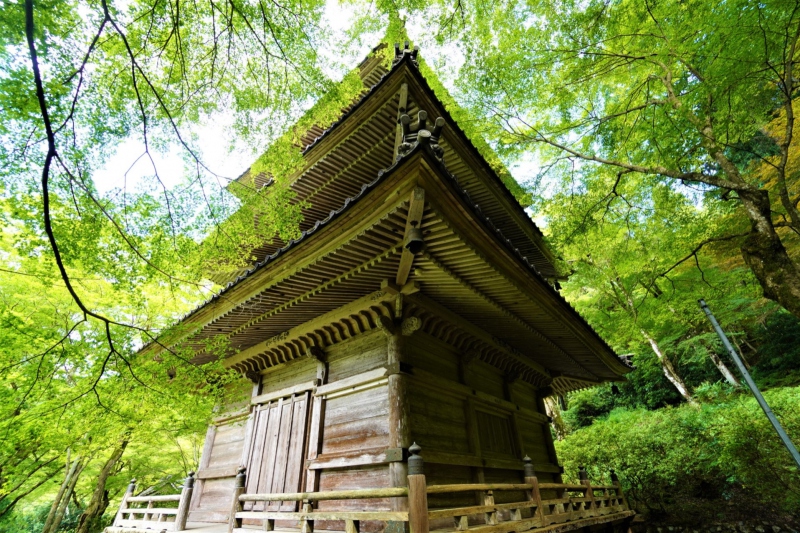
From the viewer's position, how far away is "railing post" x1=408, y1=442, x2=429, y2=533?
133 inches

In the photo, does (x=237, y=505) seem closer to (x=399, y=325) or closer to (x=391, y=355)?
(x=391, y=355)

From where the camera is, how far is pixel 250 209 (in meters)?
5.37

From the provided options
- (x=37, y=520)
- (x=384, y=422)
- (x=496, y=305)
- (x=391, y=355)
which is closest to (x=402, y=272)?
(x=391, y=355)

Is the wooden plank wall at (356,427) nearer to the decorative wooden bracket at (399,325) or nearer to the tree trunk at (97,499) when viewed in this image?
the decorative wooden bracket at (399,325)

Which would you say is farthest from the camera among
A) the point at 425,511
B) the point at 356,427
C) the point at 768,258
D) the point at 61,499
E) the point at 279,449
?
the point at 61,499

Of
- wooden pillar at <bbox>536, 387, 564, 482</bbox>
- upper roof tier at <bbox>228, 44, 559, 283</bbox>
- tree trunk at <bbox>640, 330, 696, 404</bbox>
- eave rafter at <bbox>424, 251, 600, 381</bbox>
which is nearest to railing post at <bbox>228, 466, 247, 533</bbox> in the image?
eave rafter at <bbox>424, 251, 600, 381</bbox>

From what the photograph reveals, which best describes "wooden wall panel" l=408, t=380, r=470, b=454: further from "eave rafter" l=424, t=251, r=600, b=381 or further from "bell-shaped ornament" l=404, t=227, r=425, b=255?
"bell-shaped ornament" l=404, t=227, r=425, b=255

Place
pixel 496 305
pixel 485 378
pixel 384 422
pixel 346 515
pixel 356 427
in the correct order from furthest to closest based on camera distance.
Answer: pixel 485 378
pixel 496 305
pixel 356 427
pixel 384 422
pixel 346 515

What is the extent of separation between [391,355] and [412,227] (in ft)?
7.18

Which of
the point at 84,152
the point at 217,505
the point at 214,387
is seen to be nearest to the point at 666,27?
the point at 84,152

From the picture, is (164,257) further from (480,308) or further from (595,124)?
(595,124)

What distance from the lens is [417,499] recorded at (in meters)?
3.47

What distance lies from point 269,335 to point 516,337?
499 cm

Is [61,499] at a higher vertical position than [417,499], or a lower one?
higher
